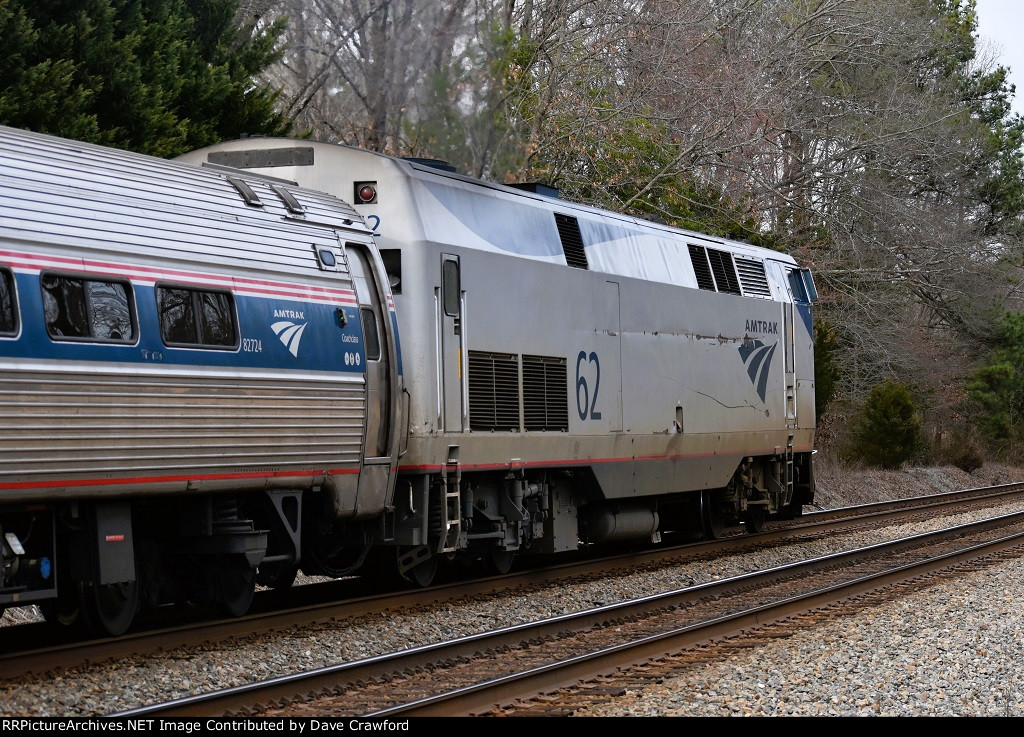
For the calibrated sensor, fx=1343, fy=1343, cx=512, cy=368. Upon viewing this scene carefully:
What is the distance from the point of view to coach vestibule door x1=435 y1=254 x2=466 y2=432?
11531mm

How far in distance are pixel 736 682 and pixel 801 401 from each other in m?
10.8

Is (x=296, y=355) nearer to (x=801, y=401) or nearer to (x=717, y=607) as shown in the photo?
(x=717, y=607)

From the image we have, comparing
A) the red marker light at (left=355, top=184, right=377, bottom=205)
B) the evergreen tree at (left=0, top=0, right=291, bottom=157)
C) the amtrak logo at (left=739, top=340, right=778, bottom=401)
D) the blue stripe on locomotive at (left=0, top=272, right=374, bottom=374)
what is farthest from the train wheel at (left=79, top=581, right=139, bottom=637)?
the amtrak logo at (left=739, top=340, right=778, bottom=401)

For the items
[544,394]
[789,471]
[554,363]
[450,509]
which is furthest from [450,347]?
[789,471]

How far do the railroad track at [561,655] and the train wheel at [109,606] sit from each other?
2000 millimetres

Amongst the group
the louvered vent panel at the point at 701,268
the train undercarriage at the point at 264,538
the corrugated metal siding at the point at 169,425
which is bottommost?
the train undercarriage at the point at 264,538

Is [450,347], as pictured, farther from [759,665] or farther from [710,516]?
[710,516]

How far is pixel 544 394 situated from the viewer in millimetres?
13000

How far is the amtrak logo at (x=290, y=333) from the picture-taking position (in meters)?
9.70

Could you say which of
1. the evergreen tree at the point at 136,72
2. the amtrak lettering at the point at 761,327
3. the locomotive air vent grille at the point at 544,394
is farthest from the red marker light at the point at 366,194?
the amtrak lettering at the point at 761,327

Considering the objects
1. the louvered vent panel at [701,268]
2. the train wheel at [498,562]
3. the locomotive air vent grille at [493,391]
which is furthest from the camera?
the louvered vent panel at [701,268]

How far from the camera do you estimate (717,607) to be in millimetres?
11930

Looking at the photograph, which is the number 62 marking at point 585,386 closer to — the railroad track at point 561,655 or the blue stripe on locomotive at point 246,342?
the railroad track at point 561,655

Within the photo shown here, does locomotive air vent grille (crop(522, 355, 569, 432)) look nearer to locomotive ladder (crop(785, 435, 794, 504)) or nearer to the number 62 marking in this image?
the number 62 marking
